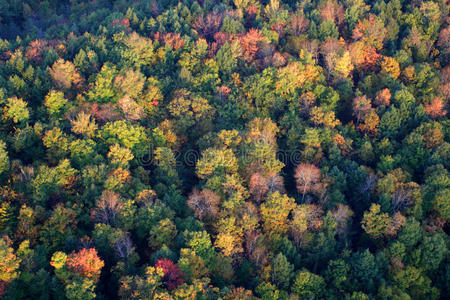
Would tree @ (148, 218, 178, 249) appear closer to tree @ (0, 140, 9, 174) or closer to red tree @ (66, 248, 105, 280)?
red tree @ (66, 248, 105, 280)

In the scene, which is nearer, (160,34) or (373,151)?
(373,151)

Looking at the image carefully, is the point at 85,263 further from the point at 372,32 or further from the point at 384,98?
the point at 372,32

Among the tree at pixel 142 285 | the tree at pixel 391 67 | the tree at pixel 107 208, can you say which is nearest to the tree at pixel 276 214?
the tree at pixel 142 285

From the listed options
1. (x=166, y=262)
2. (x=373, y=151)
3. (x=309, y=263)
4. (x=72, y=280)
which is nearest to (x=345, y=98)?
(x=373, y=151)

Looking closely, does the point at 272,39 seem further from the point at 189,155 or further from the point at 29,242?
the point at 29,242

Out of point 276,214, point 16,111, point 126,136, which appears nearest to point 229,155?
point 276,214

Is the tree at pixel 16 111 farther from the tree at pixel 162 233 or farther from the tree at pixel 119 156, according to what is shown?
the tree at pixel 162 233

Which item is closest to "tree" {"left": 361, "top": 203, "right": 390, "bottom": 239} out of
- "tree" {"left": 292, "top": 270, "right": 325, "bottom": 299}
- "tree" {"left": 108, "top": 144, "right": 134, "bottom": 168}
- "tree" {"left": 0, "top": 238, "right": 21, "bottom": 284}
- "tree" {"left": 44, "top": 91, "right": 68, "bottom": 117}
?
"tree" {"left": 292, "top": 270, "right": 325, "bottom": 299}
